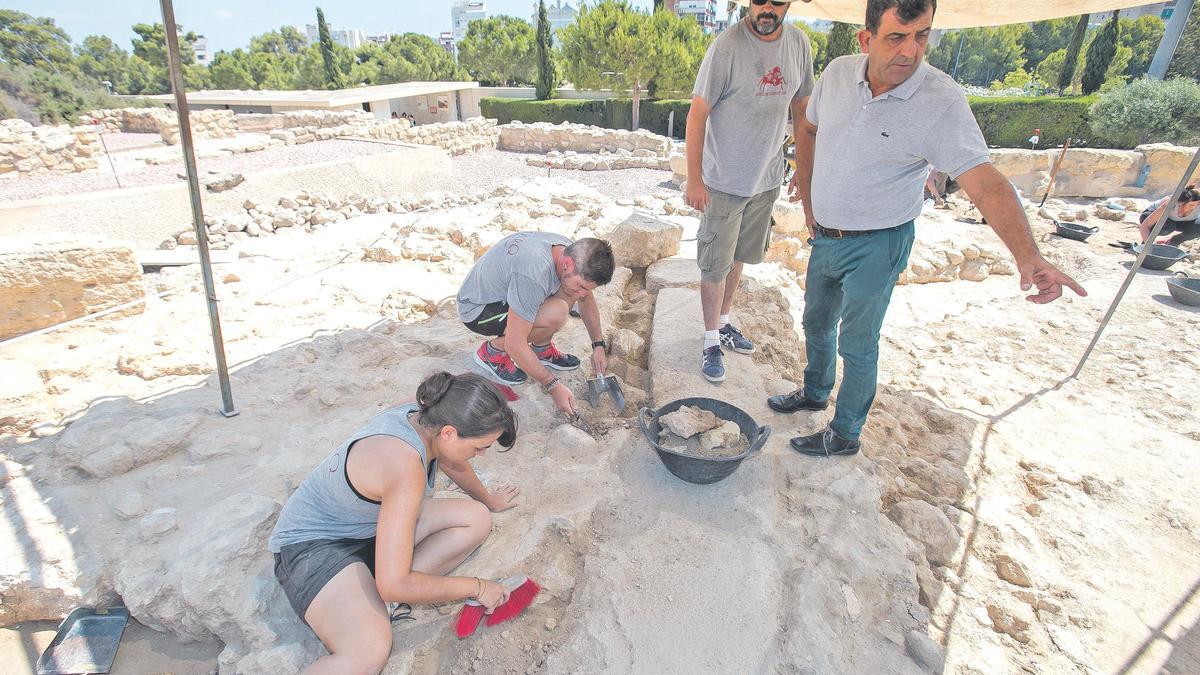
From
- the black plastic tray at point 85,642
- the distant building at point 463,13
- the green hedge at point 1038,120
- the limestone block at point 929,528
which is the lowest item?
the black plastic tray at point 85,642

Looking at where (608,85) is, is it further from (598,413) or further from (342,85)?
(598,413)

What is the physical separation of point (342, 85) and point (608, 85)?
17359mm

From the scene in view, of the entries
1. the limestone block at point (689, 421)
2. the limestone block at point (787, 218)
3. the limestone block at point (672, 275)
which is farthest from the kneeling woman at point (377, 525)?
the limestone block at point (787, 218)

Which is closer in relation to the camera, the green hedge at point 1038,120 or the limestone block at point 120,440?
the limestone block at point 120,440

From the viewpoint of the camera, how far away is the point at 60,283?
14.6 ft

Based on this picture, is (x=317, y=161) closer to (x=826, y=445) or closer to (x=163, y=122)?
(x=163, y=122)

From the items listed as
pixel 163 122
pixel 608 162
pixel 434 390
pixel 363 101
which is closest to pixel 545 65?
pixel 363 101

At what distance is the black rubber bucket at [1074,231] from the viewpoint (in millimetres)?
7879

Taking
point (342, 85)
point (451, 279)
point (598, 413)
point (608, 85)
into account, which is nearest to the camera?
point (598, 413)

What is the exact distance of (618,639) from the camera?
6.06 ft

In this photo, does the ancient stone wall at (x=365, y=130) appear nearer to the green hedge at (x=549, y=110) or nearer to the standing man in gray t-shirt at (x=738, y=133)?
the green hedge at (x=549, y=110)

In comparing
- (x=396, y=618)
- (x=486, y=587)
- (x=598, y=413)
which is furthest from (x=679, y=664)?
(x=598, y=413)

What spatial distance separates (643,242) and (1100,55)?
71.7ft

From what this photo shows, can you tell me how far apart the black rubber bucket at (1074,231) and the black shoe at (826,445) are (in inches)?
309
